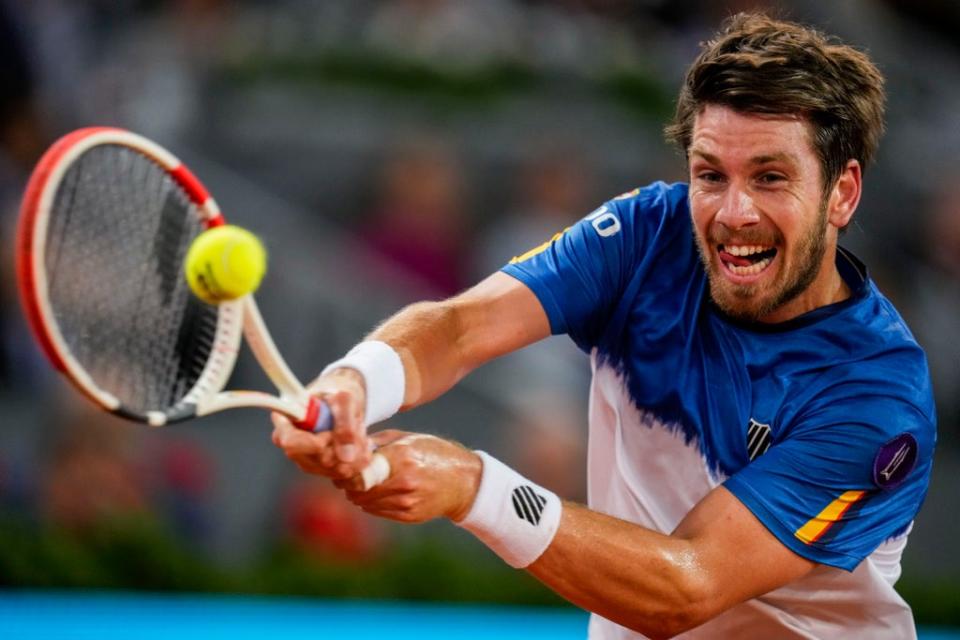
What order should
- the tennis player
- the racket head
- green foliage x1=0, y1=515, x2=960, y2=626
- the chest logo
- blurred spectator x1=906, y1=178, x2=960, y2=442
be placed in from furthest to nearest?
blurred spectator x1=906, y1=178, x2=960, y2=442, green foliage x1=0, y1=515, x2=960, y2=626, the chest logo, the tennis player, the racket head

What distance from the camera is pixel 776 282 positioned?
12.6 ft

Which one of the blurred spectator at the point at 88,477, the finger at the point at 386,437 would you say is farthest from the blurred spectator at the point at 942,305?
the finger at the point at 386,437

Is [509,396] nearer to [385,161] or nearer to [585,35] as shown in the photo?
[385,161]

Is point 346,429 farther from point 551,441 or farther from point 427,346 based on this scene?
point 551,441

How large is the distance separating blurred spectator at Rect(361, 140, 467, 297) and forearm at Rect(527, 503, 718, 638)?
5.13 m

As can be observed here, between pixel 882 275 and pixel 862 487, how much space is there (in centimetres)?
597

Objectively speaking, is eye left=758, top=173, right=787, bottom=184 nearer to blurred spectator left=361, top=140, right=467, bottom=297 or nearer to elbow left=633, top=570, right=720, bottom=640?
elbow left=633, top=570, right=720, bottom=640

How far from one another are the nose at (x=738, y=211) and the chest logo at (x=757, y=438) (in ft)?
1.73

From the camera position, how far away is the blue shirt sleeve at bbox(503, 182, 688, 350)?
157 inches

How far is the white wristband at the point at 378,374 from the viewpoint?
3418 millimetres

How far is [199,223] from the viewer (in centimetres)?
348

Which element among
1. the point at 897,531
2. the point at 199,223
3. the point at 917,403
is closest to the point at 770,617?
the point at 897,531

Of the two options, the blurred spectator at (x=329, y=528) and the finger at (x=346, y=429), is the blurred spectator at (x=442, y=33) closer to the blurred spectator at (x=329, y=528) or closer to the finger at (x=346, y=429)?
the blurred spectator at (x=329, y=528)

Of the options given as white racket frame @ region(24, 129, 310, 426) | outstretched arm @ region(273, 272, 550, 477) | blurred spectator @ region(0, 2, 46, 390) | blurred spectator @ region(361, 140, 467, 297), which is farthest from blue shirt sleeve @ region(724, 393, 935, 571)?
blurred spectator @ region(0, 2, 46, 390)
